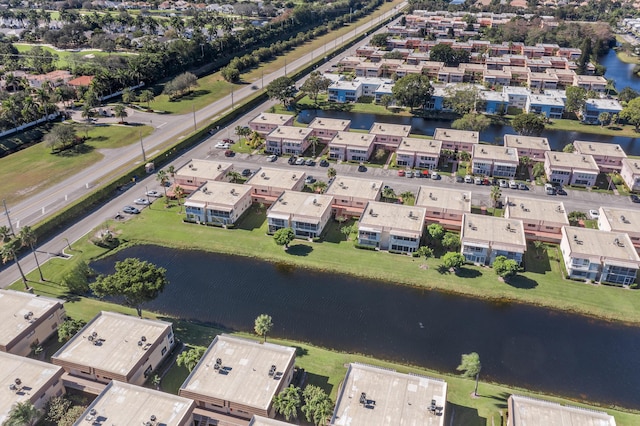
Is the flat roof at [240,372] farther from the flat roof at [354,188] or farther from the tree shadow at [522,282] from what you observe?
the flat roof at [354,188]

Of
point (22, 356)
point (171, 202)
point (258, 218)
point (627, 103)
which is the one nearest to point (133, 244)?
point (171, 202)

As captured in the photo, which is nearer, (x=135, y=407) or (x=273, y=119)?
(x=135, y=407)

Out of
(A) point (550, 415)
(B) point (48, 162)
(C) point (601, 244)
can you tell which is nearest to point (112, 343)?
(A) point (550, 415)

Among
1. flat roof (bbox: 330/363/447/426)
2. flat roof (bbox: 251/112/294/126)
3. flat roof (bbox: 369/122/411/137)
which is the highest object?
flat roof (bbox: 251/112/294/126)

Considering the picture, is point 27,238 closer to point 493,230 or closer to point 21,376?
point 21,376

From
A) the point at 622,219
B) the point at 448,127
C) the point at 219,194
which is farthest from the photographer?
the point at 448,127

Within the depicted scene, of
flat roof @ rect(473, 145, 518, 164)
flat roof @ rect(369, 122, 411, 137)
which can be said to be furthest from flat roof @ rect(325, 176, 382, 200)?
flat roof @ rect(473, 145, 518, 164)

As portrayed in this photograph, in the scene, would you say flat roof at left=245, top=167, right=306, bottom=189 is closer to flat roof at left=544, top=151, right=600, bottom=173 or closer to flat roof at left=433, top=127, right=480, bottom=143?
flat roof at left=433, top=127, right=480, bottom=143
